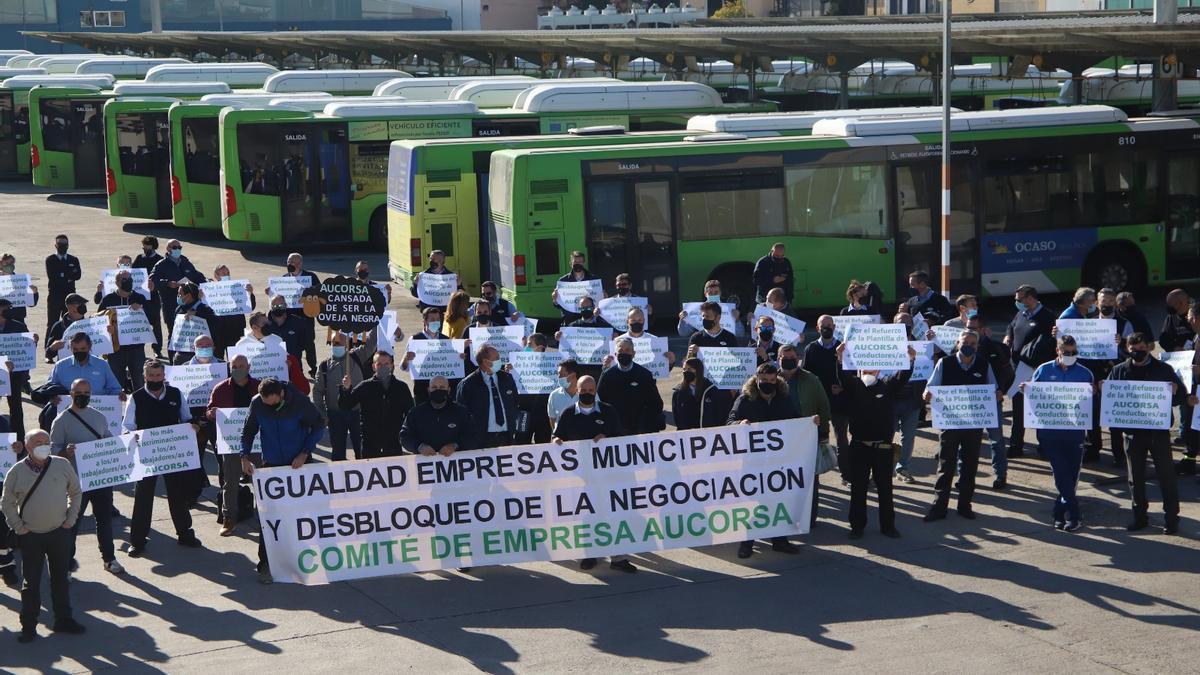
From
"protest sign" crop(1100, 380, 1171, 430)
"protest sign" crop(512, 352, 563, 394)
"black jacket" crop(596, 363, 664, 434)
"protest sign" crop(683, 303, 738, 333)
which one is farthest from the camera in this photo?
"protest sign" crop(683, 303, 738, 333)

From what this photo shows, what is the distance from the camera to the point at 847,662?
10.1m

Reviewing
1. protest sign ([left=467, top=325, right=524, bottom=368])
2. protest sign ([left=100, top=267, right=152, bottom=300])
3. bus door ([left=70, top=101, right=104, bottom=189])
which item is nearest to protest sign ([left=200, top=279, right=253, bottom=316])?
protest sign ([left=100, top=267, right=152, bottom=300])

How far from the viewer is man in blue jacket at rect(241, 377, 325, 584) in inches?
474

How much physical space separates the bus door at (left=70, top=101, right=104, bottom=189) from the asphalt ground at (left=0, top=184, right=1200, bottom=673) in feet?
101

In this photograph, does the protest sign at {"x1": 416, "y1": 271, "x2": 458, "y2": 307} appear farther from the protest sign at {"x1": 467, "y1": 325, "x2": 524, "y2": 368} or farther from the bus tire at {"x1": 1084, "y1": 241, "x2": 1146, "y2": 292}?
the bus tire at {"x1": 1084, "y1": 241, "x2": 1146, "y2": 292}

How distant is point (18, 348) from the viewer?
15969 millimetres

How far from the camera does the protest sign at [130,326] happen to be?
17125 mm

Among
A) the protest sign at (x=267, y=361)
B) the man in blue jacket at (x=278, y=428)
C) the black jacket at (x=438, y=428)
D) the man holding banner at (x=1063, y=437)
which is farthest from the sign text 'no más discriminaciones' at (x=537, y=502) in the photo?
the protest sign at (x=267, y=361)

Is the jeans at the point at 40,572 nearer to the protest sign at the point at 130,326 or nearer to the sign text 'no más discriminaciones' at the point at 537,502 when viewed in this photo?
the sign text 'no más discriminaciones' at the point at 537,502

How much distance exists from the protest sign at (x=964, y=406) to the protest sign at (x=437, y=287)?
7594mm

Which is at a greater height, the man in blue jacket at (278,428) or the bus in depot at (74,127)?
the bus in depot at (74,127)

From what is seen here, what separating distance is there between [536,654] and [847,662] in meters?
1.94

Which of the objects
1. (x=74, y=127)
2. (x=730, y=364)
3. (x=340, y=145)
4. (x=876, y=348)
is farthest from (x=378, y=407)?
(x=74, y=127)

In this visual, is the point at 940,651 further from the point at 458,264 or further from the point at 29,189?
the point at 29,189
